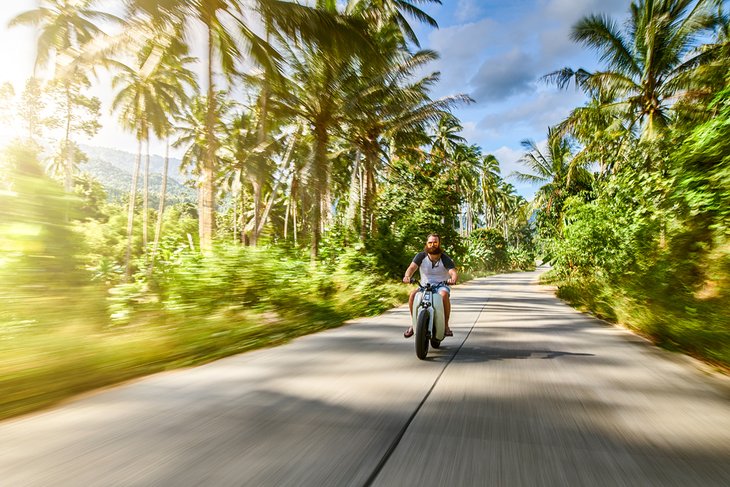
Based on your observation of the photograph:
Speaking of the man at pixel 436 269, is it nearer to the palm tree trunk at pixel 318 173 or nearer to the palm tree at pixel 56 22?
the palm tree trunk at pixel 318 173

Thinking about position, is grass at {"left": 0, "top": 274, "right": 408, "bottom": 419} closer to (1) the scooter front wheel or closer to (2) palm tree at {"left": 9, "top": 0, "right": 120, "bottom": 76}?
(1) the scooter front wheel

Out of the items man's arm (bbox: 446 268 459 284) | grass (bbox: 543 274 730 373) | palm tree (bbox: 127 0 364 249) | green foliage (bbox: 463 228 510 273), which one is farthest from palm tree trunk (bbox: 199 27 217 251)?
green foliage (bbox: 463 228 510 273)

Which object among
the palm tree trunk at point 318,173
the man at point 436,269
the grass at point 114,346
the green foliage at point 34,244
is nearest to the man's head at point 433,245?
the man at point 436,269

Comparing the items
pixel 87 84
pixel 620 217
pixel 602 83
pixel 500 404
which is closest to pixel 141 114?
pixel 87 84

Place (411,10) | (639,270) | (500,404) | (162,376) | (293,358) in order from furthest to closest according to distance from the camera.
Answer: (411,10), (639,270), (293,358), (162,376), (500,404)

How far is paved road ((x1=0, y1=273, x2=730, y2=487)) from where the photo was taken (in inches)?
91.8

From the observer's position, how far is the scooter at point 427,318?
17.2 ft

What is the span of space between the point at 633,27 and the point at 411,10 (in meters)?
9.14

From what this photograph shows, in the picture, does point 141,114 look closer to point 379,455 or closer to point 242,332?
point 242,332

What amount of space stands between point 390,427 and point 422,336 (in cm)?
228

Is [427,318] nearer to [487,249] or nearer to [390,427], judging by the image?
[390,427]

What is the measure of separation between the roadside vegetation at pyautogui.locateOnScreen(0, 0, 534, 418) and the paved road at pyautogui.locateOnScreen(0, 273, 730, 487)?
3.06 feet

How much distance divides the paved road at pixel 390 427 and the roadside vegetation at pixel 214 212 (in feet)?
3.06

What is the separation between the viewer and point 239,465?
2420 mm
